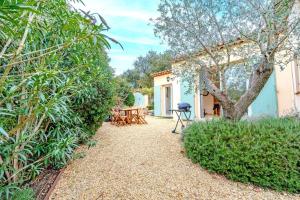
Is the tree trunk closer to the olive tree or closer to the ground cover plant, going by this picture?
the olive tree

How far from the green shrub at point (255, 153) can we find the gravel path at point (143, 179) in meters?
0.22

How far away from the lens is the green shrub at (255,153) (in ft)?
15.3

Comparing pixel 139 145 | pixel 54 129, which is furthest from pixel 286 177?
pixel 54 129

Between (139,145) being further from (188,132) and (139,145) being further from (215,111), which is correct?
(215,111)

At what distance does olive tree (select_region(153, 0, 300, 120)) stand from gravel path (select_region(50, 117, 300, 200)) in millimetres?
1976

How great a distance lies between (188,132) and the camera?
630cm

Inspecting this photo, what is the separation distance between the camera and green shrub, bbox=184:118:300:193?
466 cm

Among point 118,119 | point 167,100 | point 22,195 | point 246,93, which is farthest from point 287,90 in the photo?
point 167,100

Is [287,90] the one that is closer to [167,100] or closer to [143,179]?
[143,179]

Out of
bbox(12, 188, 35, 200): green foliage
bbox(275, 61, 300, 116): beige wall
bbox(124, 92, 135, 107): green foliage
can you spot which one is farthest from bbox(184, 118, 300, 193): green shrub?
bbox(124, 92, 135, 107): green foliage

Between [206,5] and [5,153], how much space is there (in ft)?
17.9

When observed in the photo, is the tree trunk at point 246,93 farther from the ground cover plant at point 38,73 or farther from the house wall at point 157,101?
the house wall at point 157,101

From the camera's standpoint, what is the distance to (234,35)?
6.50m

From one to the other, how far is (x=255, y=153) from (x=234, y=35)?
3303mm
